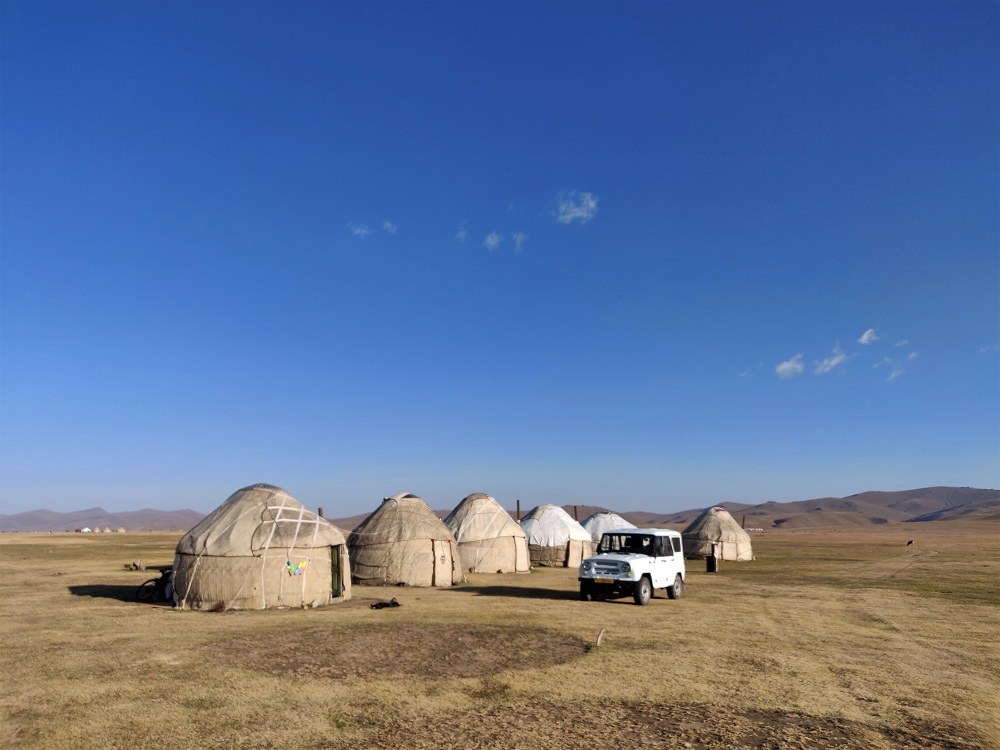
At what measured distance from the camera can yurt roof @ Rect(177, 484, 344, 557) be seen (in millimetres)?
20688

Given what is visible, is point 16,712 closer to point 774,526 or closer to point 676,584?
point 676,584

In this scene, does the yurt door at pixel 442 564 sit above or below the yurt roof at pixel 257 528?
below

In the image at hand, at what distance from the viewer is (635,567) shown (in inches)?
842

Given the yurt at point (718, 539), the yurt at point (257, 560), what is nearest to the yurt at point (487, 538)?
the yurt at point (257, 560)

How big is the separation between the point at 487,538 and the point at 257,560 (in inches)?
591

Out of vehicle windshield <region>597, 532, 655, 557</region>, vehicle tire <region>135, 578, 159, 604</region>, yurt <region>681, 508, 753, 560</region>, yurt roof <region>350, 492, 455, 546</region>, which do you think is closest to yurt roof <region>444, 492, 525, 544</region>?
yurt roof <region>350, 492, 455, 546</region>

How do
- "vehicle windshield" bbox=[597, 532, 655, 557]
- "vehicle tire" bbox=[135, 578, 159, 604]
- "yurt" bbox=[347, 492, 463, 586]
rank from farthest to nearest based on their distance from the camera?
"yurt" bbox=[347, 492, 463, 586], "vehicle windshield" bbox=[597, 532, 655, 557], "vehicle tire" bbox=[135, 578, 159, 604]

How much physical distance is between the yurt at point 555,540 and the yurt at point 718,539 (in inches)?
347

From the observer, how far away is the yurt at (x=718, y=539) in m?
46.7

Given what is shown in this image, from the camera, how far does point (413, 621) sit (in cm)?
1792

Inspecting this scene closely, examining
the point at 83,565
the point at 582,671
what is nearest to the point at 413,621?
the point at 582,671

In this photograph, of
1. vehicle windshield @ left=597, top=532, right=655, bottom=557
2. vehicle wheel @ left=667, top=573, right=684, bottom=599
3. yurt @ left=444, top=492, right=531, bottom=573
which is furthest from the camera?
yurt @ left=444, top=492, right=531, bottom=573

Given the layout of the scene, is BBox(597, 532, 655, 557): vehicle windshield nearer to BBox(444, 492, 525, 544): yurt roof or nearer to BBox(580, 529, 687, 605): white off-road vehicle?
BBox(580, 529, 687, 605): white off-road vehicle

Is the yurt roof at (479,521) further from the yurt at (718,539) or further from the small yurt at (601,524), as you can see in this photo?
the yurt at (718,539)
